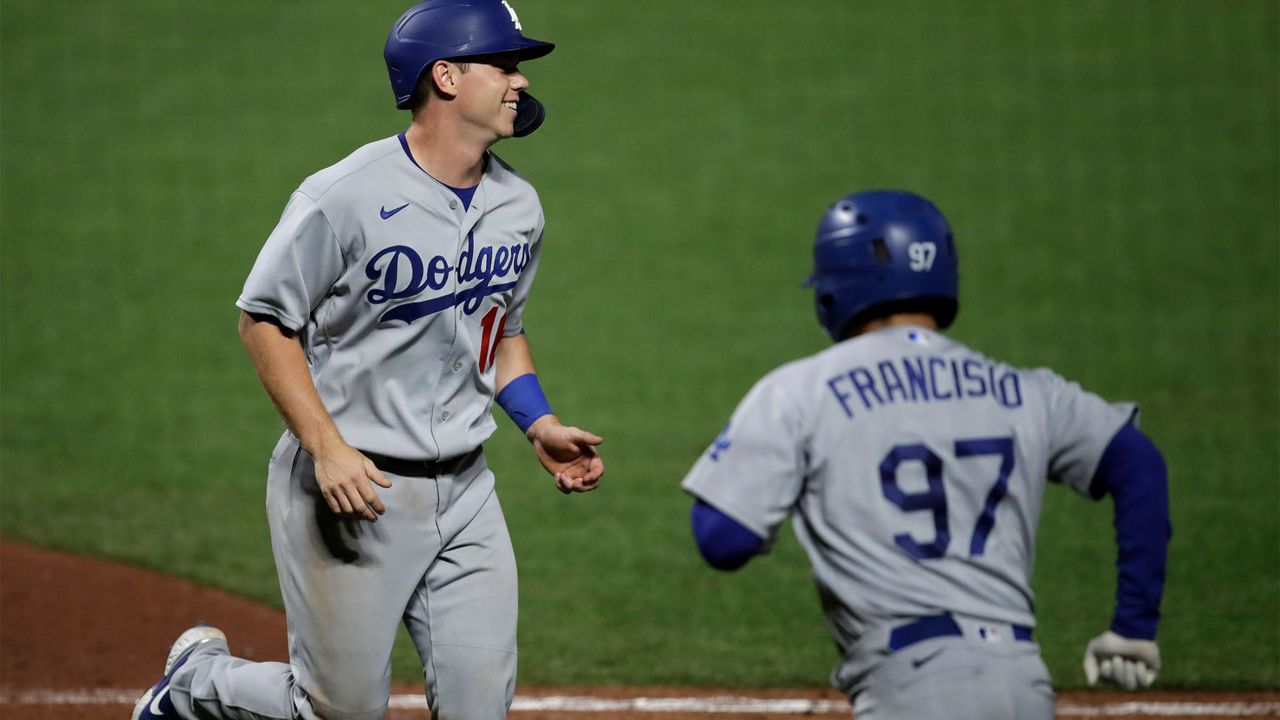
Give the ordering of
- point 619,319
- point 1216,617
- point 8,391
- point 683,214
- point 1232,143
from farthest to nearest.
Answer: point 1232,143
point 683,214
point 619,319
point 8,391
point 1216,617

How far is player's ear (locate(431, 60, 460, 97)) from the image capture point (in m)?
3.57

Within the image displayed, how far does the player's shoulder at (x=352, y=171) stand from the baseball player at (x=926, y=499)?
1101mm

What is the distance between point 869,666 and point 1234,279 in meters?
10.1

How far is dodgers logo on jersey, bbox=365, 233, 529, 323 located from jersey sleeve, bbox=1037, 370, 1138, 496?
1.32 metres

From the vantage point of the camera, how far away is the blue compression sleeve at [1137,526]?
2.91 m

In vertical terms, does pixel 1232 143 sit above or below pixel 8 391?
above

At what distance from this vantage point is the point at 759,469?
9.37 feet

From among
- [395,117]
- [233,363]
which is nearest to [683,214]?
[395,117]

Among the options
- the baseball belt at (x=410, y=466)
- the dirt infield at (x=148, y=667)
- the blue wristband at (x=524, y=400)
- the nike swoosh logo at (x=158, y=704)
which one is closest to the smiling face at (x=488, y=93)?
the blue wristband at (x=524, y=400)

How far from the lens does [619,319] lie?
11.7 m

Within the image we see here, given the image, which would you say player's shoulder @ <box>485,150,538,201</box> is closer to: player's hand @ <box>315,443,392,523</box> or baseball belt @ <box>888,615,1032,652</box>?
player's hand @ <box>315,443,392,523</box>

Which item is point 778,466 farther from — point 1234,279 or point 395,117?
point 395,117

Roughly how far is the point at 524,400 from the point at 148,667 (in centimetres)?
255

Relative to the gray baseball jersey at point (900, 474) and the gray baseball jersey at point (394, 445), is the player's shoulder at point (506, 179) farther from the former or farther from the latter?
the gray baseball jersey at point (900, 474)
